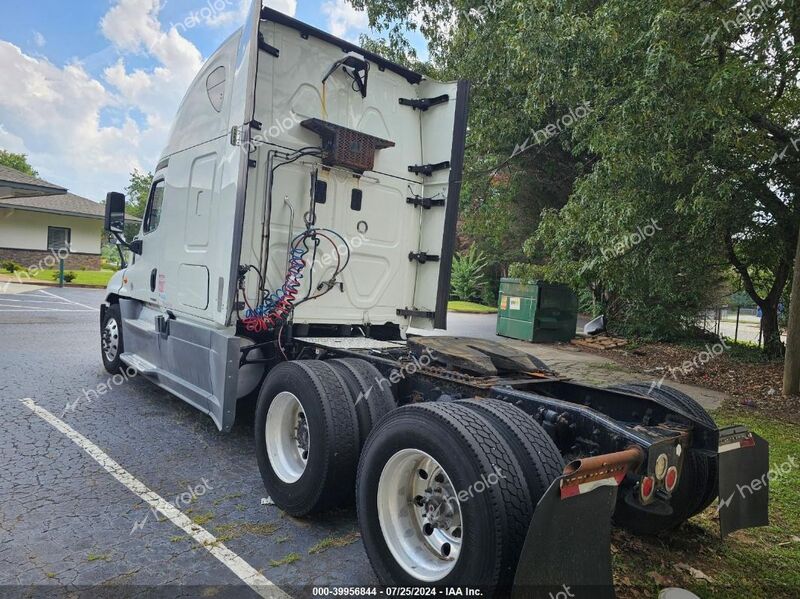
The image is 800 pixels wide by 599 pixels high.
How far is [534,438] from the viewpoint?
257 centimetres

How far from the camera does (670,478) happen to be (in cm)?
266

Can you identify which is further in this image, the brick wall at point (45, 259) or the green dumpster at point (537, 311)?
the brick wall at point (45, 259)

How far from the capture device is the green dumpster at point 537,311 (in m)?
14.0

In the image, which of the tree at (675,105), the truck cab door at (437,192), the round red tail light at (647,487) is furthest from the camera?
the tree at (675,105)

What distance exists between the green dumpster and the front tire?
953 cm

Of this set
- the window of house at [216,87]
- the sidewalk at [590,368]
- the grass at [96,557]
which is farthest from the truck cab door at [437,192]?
the grass at [96,557]

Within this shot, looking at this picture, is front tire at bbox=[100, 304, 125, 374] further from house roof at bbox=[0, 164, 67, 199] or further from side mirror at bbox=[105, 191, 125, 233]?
house roof at bbox=[0, 164, 67, 199]

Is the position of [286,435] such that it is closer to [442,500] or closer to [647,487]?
[442,500]

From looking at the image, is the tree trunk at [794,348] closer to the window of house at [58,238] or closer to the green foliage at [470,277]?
the green foliage at [470,277]

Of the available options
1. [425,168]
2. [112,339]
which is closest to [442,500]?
[425,168]

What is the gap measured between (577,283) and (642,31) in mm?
5307

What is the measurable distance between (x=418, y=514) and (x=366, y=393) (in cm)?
92

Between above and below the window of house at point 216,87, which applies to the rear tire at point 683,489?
below

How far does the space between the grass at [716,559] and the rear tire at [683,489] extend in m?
0.13
